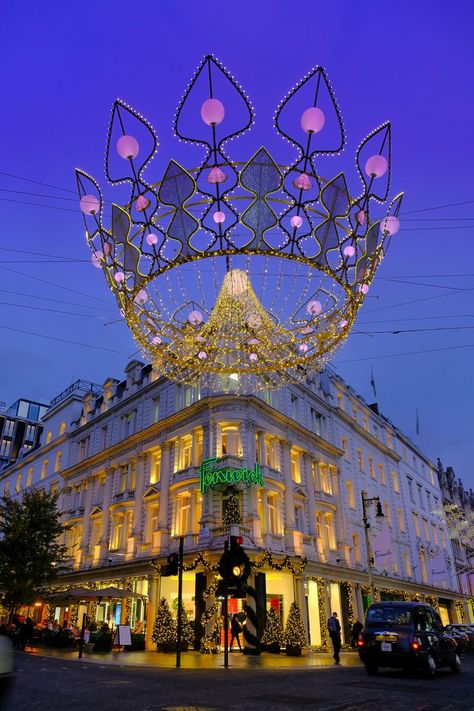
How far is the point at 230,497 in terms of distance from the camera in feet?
94.8

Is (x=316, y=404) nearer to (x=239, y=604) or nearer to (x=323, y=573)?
(x=323, y=573)

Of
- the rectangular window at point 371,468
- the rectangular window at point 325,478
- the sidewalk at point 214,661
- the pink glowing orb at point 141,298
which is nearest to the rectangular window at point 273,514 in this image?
the rectangular window at point 325,478

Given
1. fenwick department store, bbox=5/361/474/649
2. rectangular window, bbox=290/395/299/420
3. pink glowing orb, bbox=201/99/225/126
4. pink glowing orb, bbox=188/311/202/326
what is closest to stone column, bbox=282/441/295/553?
fenwick department store, bbox=5/361/474/649

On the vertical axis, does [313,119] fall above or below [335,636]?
above

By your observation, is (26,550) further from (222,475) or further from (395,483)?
(395,483)

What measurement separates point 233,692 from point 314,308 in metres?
9.32

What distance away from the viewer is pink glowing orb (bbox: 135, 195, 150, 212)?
11052 mm

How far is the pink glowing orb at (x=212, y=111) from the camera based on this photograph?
900 centimetres

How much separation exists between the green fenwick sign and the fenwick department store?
76 millimetres

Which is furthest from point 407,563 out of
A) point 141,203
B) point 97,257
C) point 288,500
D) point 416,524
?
point 141,203

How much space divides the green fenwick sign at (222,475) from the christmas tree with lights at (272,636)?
6.57 meters

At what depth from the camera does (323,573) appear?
3244 centimetres

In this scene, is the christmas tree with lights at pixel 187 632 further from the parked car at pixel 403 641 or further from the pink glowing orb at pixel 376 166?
the pink glowing orb at pixel 376 166

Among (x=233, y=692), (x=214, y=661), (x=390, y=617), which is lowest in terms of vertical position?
(x=233, y=692)
